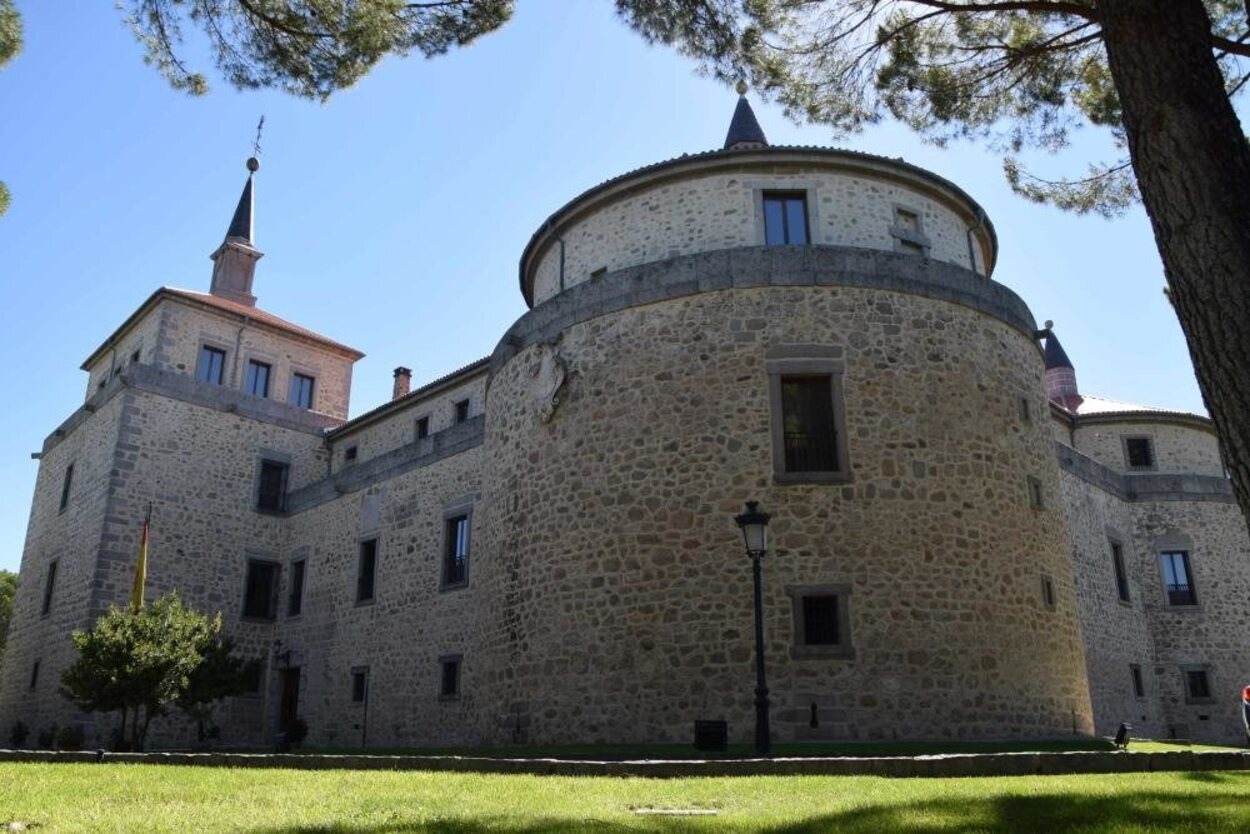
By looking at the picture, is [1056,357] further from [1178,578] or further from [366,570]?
[366,570]

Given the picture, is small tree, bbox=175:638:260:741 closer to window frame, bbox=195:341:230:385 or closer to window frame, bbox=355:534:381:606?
window frame, bbox=355:534:381:606

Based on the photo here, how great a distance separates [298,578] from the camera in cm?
2677

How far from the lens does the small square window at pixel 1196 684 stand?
24.7 metres

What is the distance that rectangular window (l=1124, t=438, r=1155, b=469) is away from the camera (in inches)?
1077

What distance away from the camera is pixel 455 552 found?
21734mm

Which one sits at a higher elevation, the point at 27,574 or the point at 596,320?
the point at 596,320

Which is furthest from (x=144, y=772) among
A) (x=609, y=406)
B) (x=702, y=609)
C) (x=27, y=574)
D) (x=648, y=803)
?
(x=27, y=574)

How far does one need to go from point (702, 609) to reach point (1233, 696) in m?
18.6

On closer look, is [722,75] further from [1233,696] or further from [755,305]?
[1233,696]

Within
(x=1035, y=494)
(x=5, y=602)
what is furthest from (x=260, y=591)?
(x=5, y=602)

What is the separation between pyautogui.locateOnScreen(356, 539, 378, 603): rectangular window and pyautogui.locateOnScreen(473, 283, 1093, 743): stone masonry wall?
8912 mm

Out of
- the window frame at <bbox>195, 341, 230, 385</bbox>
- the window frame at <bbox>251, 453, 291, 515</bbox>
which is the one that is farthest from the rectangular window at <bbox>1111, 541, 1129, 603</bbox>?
the window frame at <bbox>195, 341, 230, 385</bbox>

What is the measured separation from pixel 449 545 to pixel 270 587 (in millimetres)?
8127

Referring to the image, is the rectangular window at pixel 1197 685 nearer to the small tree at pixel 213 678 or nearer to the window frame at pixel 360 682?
the window frame at pixel 360 682
